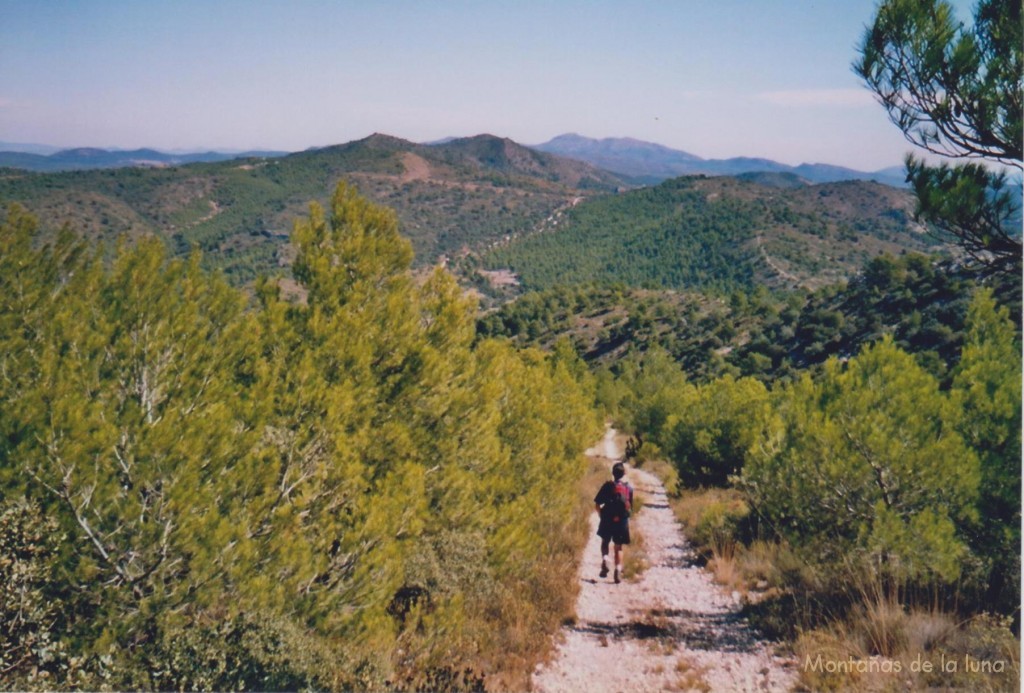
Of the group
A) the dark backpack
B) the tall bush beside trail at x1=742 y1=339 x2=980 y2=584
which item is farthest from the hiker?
the tall bush beside trail at x1=742 y1=339 x2=980 y2=584

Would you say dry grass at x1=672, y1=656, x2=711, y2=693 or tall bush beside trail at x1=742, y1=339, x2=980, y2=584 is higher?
tall bush beside trail at x1=742, y1=339, x2=980, y2=584

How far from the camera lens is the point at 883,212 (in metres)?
160

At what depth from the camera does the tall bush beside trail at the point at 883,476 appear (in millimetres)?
6266

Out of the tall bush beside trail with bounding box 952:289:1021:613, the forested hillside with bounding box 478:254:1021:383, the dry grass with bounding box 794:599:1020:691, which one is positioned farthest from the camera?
the forested hillside with bounding box 478:254:1021:383

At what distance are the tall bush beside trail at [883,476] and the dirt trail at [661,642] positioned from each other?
1.80 meters

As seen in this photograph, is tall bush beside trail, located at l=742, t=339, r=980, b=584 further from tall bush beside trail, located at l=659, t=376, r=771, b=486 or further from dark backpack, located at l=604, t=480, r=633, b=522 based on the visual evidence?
tall bush beside trail, located at l=659, t=376, r=771, b=486

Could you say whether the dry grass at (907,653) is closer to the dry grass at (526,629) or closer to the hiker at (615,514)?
the dry grass at (526,629)

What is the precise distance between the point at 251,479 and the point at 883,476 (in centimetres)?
762

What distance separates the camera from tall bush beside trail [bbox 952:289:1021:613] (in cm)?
609

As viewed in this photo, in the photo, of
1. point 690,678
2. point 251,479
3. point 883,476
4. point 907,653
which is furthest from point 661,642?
point 251,479

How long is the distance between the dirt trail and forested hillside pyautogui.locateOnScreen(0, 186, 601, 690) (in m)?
0.53

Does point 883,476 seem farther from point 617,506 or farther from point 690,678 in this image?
point 617,506

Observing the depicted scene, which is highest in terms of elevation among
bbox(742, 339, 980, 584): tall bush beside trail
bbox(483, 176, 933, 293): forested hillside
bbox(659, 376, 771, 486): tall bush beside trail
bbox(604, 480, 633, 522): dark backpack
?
bbox(483, 176, 933, 293): forested hillside

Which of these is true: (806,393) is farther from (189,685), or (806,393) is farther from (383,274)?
(189,685)
